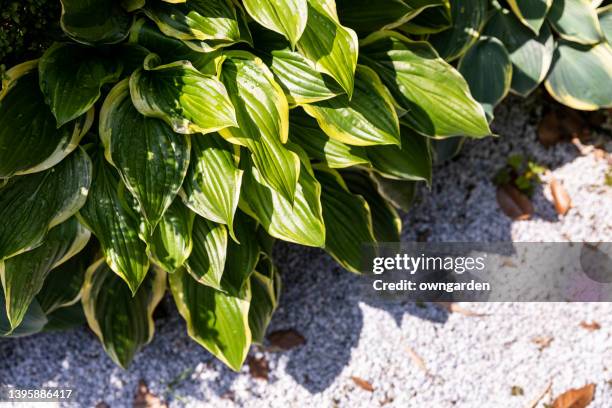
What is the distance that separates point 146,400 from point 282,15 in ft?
4.44

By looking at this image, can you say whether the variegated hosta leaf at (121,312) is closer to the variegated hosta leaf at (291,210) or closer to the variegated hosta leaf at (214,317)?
the variegated hosta leaf at (214,317)

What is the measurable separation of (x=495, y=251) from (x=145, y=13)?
146cm

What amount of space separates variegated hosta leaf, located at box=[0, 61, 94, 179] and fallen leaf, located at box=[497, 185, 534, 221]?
154 centimetres

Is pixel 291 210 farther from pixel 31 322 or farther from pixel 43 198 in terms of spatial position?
pixel 31 322

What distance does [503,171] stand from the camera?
264cm

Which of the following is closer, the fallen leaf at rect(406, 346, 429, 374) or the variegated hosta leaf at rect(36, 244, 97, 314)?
the variegated hosta leaf at rect(36, 244, 97, 314)

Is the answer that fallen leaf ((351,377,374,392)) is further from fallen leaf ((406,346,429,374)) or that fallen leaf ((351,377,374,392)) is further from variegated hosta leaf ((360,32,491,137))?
variegated hosta leaf ((360,32,491,137))

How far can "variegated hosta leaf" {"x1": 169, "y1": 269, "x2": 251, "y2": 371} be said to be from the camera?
218 cm

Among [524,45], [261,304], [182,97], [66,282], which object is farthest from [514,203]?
[66,282]

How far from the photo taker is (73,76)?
5.97 ft

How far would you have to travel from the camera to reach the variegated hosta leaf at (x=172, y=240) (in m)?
1.93

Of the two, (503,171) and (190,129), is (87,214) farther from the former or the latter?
(503,171)
